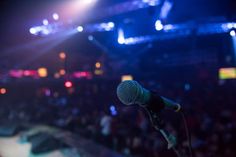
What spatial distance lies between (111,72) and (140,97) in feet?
67.7

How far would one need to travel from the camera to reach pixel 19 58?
79.2 ft

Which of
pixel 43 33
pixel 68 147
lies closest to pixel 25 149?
pixel 68 147

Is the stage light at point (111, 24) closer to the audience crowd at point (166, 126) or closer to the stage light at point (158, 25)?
the stage light at point (158, 25)

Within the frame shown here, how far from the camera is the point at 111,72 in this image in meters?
22.4

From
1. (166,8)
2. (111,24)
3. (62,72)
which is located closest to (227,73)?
(166,8)

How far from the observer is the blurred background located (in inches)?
322

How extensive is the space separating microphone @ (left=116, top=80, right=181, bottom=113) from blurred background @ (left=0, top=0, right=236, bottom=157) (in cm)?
409

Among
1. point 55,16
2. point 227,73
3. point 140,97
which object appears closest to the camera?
point 140,97

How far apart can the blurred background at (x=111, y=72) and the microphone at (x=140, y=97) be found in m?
4.09

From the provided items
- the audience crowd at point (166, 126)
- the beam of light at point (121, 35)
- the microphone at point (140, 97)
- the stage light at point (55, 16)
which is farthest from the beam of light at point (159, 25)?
the microphone at point (140, 97)

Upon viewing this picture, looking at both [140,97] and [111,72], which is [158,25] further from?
[140,97]

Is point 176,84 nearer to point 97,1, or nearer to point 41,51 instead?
point 97,1

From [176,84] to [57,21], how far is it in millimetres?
8264

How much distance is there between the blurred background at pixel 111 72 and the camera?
322 inches
